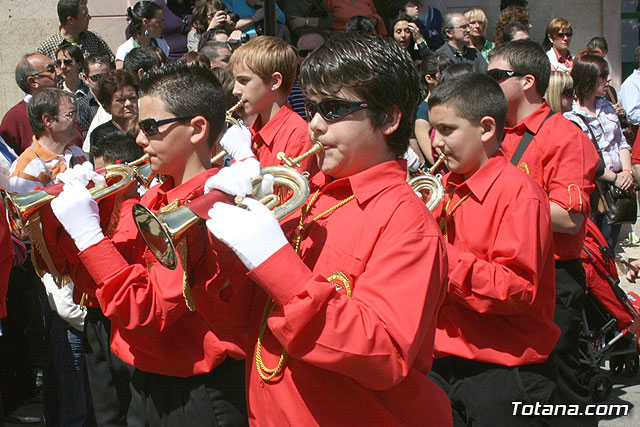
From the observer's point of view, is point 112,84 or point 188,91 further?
point 112,84

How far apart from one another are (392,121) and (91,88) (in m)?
4.51

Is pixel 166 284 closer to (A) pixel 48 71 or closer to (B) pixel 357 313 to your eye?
(B) pixel 357 313

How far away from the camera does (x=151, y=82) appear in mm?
2824

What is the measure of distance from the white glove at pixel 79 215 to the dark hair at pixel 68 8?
523cm

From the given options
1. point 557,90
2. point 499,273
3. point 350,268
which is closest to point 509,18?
point 557,90

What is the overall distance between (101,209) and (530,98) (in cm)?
239

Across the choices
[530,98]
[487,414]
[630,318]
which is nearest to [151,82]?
[487,414]

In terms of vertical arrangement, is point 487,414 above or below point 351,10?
above

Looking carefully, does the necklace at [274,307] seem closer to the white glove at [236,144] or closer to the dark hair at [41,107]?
the white glove at [236,144]

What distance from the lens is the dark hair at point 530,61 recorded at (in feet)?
13.5

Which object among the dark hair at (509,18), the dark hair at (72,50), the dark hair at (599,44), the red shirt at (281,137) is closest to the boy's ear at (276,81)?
the red shirt at (281,137)

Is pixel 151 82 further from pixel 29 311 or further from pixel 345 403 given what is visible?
pixel 29 311

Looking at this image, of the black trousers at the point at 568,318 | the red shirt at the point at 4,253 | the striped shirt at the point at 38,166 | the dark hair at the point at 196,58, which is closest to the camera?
the red shirt at the point at 4,253

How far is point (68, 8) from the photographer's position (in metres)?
7.39
